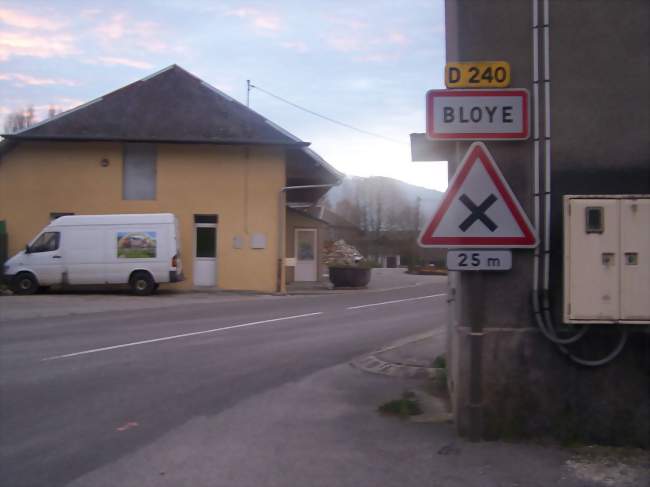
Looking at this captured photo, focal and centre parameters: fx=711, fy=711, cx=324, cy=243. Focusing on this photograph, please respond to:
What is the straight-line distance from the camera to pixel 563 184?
222 inches

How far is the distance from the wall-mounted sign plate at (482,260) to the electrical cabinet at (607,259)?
0.45 metres

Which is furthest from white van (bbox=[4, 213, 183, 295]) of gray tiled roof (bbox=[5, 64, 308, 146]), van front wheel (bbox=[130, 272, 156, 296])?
gray tiled roof (bbox=[5, 64, 308, 146])

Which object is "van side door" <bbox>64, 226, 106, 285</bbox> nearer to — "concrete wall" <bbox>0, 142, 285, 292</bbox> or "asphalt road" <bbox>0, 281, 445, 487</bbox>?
"concrete wall" <bbox>0, 142, 285, 292</bbox>

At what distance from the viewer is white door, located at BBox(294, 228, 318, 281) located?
98.9 feet

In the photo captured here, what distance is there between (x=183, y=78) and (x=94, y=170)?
4.75m

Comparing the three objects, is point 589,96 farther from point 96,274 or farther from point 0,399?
point 96,274

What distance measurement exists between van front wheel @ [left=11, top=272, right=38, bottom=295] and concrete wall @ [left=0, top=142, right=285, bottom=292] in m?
3.43

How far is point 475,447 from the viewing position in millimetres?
5543

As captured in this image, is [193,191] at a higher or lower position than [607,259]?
higher

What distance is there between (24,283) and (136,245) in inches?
150

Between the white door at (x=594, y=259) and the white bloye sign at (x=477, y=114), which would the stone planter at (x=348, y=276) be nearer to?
the white bloye sign at (x=477, y=114)

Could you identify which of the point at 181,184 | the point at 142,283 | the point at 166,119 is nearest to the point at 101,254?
the point at 142,283

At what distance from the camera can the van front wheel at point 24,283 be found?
72.5 feet

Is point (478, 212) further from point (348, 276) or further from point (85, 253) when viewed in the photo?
point (348, 276)
